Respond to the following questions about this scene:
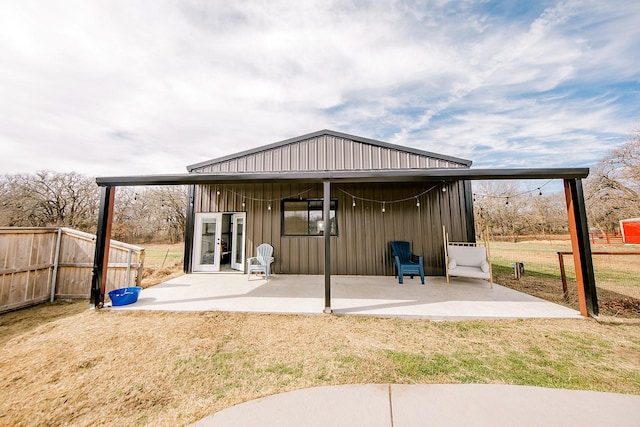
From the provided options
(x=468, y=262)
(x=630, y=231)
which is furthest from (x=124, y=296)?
(x=630, y=231)

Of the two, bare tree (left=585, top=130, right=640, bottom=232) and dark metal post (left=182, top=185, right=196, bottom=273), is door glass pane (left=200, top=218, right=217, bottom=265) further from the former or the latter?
bare tree (left=585, top=130, right=640, bottom=232)

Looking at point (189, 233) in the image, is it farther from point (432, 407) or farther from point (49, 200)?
point (49, 200)

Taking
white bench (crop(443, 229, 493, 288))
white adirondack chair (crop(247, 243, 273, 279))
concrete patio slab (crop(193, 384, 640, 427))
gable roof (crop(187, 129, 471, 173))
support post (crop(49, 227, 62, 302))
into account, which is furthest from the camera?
gable roof (crop(187, 129, 471, 173))

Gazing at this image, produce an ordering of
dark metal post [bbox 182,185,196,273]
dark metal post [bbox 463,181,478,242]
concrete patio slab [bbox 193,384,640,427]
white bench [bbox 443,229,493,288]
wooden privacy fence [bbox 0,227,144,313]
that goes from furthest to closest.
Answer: dark metal post [bbox 182,185,196,273] < dark metal post [bbox 463,181,478,242] < white bench [bbox 443,229,493,288] < wooden privacy fence [bbox 0,227,144,313] < concrete patio slab [bbox 193,384,640,427]

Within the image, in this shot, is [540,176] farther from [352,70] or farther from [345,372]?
[352,70]

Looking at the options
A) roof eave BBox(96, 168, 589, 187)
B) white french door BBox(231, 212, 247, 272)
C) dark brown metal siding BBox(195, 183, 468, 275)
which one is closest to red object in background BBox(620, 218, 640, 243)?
dark brown metal siding BBox(195, 183, 468, 275)

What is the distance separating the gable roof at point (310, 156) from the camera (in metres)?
6.41

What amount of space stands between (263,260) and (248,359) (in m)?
3.76

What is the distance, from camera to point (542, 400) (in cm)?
173

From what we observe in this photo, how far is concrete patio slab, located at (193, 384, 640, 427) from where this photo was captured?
1.54 m

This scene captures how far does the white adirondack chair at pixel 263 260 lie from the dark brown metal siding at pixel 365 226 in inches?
12.7

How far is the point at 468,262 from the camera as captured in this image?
5.39 m

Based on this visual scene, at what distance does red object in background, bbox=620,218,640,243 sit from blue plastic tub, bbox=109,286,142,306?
23682mm

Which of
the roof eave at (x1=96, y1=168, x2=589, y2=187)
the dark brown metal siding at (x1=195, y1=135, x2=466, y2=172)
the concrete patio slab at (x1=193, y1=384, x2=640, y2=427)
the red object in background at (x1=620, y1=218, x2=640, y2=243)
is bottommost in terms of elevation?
the concrete patio slab at (x1=193, y1=384, x2=640, y2=427)
